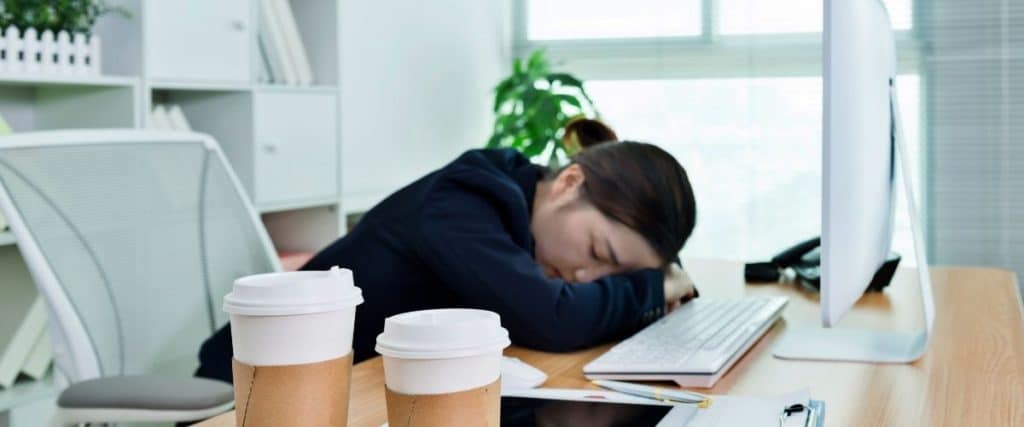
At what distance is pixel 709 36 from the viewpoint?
3832 mm

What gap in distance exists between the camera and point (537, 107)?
12.1 feet

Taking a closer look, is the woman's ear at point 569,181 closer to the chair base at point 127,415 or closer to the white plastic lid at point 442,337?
the chair base at point 127,415

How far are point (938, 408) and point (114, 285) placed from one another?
3.42ft

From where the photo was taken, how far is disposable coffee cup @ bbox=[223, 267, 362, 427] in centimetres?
61

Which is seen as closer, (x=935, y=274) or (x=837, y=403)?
(x=837, y=403)

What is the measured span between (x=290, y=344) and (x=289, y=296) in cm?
3

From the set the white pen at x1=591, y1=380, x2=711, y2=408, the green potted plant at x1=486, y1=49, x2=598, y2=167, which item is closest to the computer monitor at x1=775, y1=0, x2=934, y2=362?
the white pen at x1=591, y1=380, x2=711, y2=408

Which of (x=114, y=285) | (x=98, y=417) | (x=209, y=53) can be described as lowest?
(x=98, y=417)

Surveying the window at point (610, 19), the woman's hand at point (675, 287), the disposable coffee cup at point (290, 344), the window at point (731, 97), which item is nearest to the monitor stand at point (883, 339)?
the woman's hand at point (675, 287)

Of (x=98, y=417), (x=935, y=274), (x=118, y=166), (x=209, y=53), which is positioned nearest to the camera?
(x=98, y=417)

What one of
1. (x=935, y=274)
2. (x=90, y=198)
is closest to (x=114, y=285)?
(x=90, y=198)

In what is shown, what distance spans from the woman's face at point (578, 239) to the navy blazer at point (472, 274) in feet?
0.13

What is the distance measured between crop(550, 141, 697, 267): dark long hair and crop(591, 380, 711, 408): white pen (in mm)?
386

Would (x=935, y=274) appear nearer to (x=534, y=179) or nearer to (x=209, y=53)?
(x=534, y=179)
